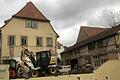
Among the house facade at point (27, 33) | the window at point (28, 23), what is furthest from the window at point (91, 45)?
the window at point (28, 23)

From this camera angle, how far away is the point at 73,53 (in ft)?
170

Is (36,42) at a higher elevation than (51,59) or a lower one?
higher

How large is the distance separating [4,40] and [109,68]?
2044cm

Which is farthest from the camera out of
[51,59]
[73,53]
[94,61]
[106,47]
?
[73,53]

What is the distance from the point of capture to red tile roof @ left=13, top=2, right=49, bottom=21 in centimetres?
4394

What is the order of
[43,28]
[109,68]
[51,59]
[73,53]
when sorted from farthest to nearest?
[73,53] → [43,28] → [51,59] → [109,68]

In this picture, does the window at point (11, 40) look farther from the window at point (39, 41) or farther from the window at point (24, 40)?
the window at point (39, 41)

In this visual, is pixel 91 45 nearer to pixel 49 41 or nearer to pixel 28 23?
pixel 49 41

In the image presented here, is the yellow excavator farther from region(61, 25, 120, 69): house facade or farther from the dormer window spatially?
the dormer window

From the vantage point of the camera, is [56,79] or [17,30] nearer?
[56,79]

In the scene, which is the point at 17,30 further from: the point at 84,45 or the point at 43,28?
the point at 84,45

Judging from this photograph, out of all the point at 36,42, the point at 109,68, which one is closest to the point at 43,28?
the point at 36,42

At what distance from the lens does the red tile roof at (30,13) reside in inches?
1730

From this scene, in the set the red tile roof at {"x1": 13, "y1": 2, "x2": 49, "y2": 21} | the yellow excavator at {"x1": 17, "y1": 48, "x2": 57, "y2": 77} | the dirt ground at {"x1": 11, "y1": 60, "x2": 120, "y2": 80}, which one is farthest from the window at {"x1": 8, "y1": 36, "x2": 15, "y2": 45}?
the dirt ground at {"x1": 11, "y1": 60, "x2": 120, "y2": 80}
